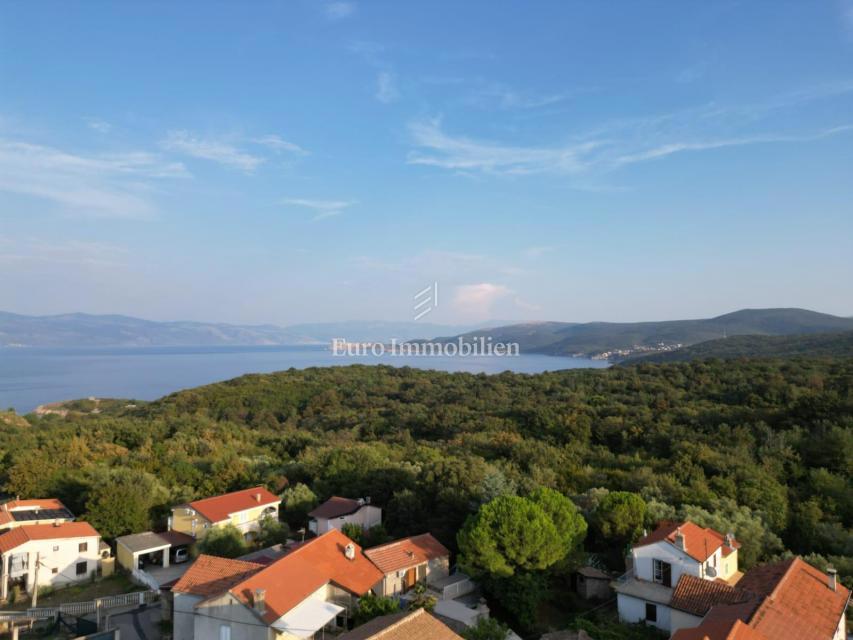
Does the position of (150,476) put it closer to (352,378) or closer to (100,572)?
(100,572)

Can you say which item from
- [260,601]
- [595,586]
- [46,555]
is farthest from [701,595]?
[46,555]

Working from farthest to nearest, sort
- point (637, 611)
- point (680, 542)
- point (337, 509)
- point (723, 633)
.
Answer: point (337, 509), point (680, 542), point (637, 611), point (723, 633)

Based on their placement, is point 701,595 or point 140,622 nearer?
point 701,595

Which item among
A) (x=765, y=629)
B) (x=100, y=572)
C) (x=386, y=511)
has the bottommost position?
(x=100, y=572)

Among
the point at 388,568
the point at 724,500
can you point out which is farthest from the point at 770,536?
the point at 388,568

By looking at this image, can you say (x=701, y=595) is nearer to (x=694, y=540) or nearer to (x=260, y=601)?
(x=694, y=540)

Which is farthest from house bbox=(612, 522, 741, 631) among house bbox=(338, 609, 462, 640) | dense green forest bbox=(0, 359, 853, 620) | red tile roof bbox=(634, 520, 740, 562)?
house bbox=(338, 609, 462, 640)

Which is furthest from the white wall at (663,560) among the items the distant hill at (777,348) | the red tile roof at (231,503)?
the distant hill at (777,348)
